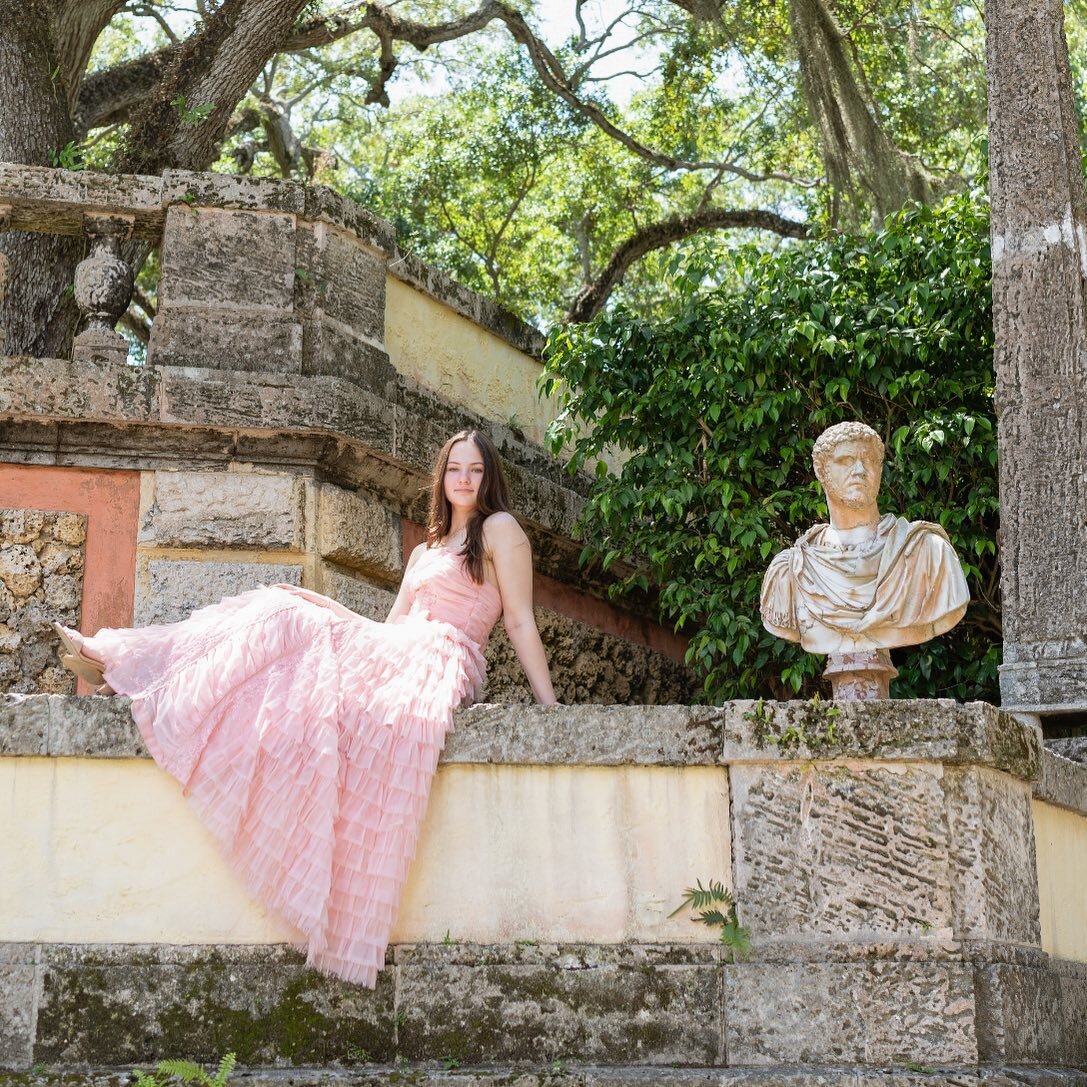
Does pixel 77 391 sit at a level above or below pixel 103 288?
below

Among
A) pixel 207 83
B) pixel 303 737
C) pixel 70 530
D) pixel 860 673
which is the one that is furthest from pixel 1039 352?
pixel 207 83

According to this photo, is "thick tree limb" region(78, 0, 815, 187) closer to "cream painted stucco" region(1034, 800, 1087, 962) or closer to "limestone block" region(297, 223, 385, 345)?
"limestone block" region(297, 223, 385, 345)

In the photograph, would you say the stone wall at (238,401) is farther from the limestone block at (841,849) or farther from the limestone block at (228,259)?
the limestone block at (841,849)

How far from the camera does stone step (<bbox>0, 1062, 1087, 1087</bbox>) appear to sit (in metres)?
3.71

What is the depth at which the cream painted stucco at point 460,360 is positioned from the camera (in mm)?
6516

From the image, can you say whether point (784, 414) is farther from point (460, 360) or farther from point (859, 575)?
point (859, 575)

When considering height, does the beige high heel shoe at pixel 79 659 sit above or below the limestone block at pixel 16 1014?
above

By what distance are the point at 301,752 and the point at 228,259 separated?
2570 mm

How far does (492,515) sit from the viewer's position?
4.89 meters

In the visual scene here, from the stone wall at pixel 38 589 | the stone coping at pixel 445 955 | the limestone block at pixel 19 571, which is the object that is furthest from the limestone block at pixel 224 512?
the stone coping at pixel 445 955

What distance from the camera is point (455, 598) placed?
4.75 meters

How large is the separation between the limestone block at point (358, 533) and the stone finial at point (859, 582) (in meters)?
1.89

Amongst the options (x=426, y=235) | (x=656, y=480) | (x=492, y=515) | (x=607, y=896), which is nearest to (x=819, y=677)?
(x=656, y=480)

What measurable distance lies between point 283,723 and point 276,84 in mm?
12869
